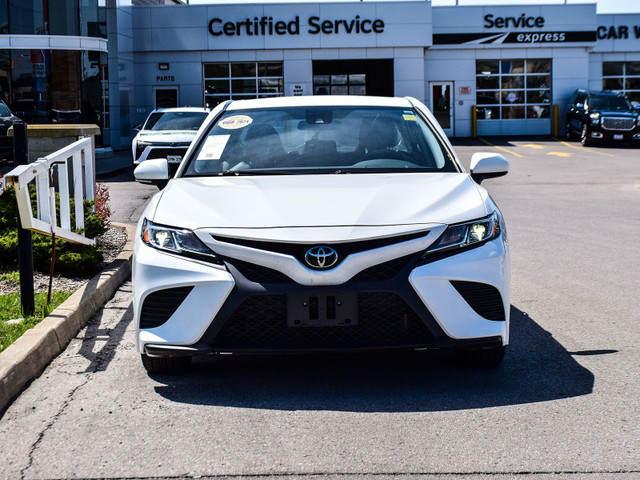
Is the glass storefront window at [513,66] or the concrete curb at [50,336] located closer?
the concrete curb at [50,336]

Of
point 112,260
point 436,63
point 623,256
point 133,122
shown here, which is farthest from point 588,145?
point 112,260

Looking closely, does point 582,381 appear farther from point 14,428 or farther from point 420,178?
point 14,428

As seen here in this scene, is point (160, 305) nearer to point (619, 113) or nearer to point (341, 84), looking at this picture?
point (619, 113)

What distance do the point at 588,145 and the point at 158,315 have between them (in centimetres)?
3037

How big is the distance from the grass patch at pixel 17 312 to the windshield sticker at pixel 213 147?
1.49m

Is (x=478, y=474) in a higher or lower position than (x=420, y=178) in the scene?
lower

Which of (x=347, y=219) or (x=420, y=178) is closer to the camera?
(x=347, y=219)

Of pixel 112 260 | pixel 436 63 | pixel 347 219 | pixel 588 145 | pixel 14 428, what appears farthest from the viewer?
pixel 436 63

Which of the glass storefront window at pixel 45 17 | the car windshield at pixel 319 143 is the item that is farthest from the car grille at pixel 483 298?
the glass storefront window at pixel 45 17

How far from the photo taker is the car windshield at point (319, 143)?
555 cm

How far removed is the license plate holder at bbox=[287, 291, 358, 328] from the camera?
4.31 meters

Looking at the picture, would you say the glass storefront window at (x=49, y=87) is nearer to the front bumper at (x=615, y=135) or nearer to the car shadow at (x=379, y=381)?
the front bumper at (x=615, y=135)

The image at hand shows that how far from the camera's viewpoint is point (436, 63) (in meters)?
39.8

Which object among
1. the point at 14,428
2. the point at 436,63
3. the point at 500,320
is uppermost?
the point at 436,63
